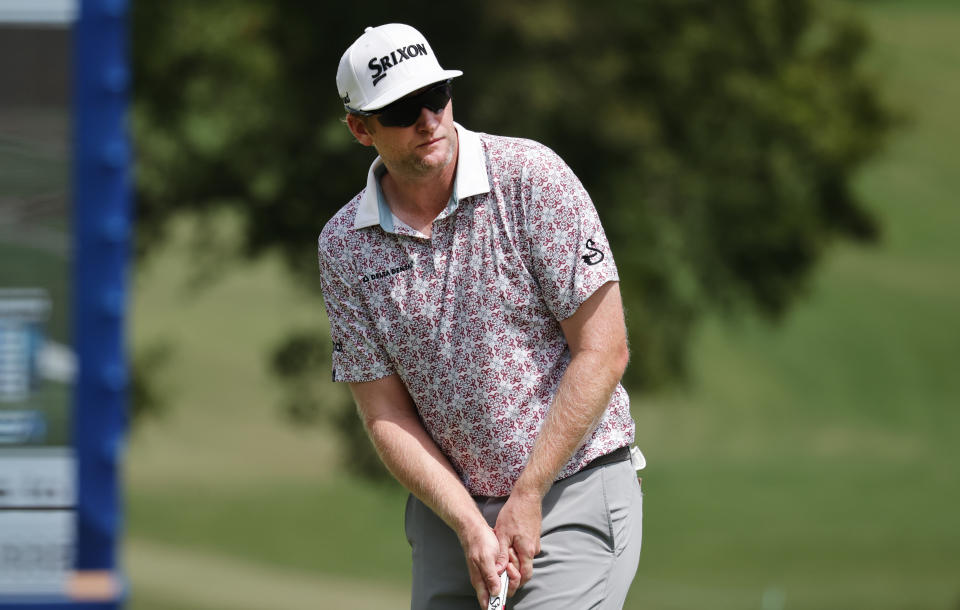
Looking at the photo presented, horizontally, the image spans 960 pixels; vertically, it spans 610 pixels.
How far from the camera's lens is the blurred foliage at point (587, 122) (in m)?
10.3

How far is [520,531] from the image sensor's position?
2.75 m

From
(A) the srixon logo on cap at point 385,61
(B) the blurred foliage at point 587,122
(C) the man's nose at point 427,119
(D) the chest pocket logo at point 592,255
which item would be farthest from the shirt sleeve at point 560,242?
(B) the blurred foliage at point 587,122

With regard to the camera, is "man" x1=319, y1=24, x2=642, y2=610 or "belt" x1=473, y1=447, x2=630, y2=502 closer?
"man" x1=319, y1=24, x2=642, y2=610

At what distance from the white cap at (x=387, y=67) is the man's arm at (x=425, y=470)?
2.00 feet

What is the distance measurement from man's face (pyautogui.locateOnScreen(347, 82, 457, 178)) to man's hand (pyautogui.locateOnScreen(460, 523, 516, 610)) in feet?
2.47

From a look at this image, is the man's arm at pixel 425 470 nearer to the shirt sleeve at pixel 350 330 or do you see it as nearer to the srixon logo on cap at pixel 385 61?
the shirt sleeve at pixel 350 330

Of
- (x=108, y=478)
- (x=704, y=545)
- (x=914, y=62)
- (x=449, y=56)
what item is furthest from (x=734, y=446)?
(x=108, y=478)

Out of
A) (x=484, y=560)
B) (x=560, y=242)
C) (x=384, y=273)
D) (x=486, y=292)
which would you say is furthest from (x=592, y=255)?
(x=484, y=560)

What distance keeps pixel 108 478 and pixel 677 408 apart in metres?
13.5

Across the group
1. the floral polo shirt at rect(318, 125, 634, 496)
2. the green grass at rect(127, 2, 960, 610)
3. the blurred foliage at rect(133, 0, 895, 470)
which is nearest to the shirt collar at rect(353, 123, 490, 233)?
the floral polo shirt at rect(318, 125, 634, 496)

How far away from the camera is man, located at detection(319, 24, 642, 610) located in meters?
2.73

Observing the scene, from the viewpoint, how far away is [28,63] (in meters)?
3.29

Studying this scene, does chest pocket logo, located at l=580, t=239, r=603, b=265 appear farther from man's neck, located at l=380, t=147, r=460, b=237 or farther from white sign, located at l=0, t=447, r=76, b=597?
white sign, located at l=0, t=447, r=76, b=597

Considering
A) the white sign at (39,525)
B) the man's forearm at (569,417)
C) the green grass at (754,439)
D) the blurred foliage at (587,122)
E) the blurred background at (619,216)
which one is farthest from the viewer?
the green grass at (754,439)
